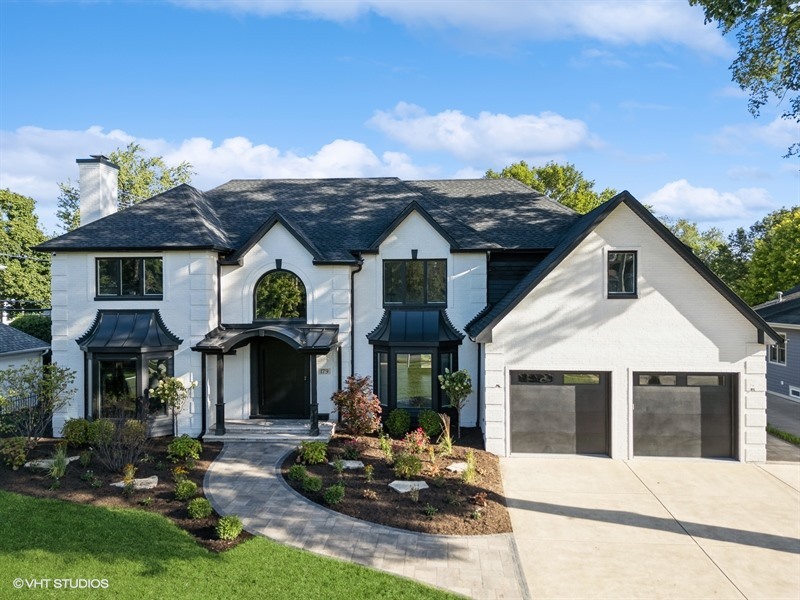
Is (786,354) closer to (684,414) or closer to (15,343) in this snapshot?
(684,414)

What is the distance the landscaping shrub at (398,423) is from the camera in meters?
15.1

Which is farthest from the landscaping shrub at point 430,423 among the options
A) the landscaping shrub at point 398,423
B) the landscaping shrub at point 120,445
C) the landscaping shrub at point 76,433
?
the landscaping shrub at point 76,433

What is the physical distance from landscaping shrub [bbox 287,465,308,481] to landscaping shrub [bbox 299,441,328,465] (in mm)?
809

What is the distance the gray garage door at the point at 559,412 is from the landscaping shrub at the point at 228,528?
8.13 meters

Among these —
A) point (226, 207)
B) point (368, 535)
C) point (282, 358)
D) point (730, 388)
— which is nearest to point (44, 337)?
point (226, 207)

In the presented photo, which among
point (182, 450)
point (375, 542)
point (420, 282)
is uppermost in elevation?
point (420, 282)

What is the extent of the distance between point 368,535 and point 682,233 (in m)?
69.0

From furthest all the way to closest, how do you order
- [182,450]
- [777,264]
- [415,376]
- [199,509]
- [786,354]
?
[777,264] < [786,354] < [415,376] < [182,450] < [199,509]

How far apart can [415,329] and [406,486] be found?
20.3 ft

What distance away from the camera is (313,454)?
12.5m

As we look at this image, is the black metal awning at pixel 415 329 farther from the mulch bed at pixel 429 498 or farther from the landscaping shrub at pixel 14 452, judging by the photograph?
the landscaping shrub at pixel 14 452

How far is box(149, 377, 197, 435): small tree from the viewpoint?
1471 cm

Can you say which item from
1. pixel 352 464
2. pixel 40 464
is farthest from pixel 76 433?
pixel 352 464

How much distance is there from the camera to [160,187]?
43.7 metres
